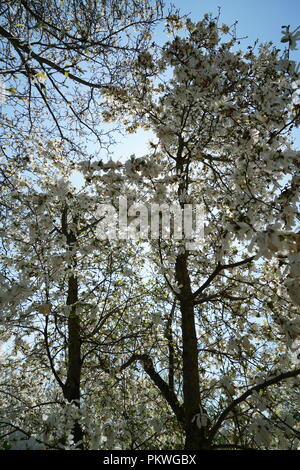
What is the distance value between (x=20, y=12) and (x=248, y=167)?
3254 mm

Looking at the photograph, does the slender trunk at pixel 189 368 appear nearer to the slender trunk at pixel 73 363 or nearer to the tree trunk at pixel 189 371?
the tree trunk at pixel 189 371

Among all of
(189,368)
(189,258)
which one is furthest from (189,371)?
(189,258)

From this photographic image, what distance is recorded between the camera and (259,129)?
349 centimetres

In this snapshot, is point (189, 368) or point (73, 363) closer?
point (189, 368)

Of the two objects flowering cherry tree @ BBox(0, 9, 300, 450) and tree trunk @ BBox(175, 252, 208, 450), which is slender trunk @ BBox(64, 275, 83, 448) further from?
tree trunk @ BBox(175, 252, 208, 450)

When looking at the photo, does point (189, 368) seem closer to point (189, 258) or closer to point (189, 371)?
point (189, 371)

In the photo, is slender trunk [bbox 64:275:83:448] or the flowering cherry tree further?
slender trunk [bbox 64:275:83:448]

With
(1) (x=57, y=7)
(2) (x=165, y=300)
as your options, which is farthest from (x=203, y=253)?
(1) (x=57, y=7)

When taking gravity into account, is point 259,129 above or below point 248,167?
above

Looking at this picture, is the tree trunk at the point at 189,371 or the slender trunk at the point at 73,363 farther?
the slender trunk at the point at 73,363

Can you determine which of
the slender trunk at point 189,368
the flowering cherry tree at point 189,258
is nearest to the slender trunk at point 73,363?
the flowering cherry tree at point 189,258

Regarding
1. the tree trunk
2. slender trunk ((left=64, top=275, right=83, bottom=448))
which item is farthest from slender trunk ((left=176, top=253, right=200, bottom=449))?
slender trunk ((left=64, top=275, right=83, bottom=448))

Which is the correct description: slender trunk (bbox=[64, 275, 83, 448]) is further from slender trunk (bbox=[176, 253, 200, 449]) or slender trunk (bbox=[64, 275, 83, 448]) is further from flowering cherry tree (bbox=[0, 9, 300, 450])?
slender trunk (bbox=[176, 253, 200, 449])
